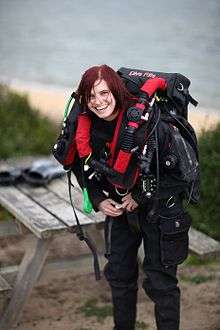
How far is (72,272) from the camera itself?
15.3 ft

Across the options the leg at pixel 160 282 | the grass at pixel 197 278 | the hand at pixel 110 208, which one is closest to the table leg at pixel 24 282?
the hand at pixel 110 208

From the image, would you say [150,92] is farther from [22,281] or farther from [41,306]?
[41,306]

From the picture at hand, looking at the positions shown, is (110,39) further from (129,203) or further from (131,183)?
(131,183)

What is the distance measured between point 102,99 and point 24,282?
1.46 meters

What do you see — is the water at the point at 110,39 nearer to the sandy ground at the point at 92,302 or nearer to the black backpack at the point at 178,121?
the sandy ground at the point at 92,302

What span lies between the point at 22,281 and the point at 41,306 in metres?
0.36

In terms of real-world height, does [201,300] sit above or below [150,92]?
below

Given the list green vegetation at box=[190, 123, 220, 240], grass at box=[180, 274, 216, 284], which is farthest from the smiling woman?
green vegetation at box=[190, 123, 220, 240]

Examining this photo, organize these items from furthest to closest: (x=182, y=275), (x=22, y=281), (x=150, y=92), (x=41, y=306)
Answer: (x=182, y=275) → (x=41, y=306) → (x=22, y=281) → (x=150, y=92)

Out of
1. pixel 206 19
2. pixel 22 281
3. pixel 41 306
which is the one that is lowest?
pixel 41 306

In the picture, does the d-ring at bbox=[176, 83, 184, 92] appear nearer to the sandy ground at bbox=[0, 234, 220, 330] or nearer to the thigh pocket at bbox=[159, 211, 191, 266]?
the thigh pocket at bbox=[159, 211, 191, 266]

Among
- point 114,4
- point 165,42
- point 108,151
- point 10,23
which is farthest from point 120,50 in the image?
point 108,151

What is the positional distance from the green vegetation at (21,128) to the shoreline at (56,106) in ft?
0.66

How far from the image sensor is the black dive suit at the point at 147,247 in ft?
10.3
